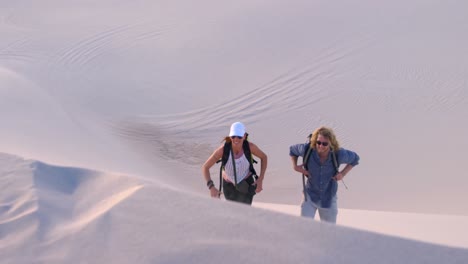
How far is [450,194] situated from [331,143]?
499cm

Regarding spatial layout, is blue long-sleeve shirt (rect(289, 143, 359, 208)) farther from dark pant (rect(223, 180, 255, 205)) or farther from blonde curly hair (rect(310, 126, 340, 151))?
dark pant (rect(223, 180, 255, 205))

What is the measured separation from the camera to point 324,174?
489cm

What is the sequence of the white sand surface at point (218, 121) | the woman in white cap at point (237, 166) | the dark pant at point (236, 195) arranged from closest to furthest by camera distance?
the white sand surface at point (218, 121) < the woman in white cap at point (237, 166) < the dark pant at point (236, 195)

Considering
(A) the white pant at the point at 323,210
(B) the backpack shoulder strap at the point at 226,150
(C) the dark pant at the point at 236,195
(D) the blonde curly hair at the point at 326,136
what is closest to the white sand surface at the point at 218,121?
(C) the dark pant at the point at 236,195

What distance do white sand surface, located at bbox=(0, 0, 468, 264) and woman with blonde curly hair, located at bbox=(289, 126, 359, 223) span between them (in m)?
1.00

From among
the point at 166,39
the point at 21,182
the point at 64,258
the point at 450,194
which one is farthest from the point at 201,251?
the point at 166,39

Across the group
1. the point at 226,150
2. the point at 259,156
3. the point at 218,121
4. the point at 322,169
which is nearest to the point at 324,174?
the point at 322,169

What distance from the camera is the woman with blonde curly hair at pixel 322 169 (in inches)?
190

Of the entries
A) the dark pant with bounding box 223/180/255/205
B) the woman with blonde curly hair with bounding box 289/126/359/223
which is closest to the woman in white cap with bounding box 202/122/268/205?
the dark pant with bounding box 223/180/255/205

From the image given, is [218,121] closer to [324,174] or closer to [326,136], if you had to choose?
[324,174]

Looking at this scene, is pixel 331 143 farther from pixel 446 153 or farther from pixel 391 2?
pixel 391 2

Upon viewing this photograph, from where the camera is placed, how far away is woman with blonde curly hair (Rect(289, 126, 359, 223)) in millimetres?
4828

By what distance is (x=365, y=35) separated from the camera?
14125 millimetres

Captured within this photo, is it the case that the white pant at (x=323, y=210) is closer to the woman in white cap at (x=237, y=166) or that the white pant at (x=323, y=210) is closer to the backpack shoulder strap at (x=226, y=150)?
the woman in white cap at (x=237, y=166)
